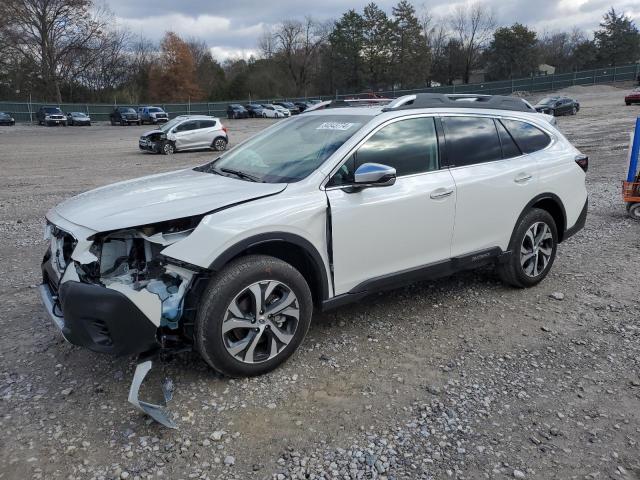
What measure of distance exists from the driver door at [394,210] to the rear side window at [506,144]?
874 millimetres

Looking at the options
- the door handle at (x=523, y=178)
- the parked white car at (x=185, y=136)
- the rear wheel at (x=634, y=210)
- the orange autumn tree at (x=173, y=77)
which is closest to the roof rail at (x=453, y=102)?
the door handle at (x=523, y=178)

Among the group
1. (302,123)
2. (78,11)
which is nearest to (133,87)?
(78,11)

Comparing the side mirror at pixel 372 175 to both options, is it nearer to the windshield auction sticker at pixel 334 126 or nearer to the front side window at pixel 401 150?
the front side window at pixel 401 150

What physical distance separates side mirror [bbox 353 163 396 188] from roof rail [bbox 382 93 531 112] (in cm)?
79

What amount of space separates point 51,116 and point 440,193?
4983 cm

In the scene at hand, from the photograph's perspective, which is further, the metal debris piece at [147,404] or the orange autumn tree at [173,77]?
the orange autumn tree at [173,77]

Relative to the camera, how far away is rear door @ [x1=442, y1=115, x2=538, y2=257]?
14.2ft

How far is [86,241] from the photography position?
3115 millimetres

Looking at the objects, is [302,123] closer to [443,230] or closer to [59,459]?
[443,230]

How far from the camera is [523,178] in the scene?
15.5 feet

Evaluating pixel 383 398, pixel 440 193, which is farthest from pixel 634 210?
pixel 383 398

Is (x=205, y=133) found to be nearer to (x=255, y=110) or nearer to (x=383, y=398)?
(x=383, y=398)

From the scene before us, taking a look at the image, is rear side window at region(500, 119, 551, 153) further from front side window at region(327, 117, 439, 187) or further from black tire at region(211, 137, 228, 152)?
black tire at region(211, 137, 228, 152)

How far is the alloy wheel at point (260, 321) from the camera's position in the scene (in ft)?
10.7
